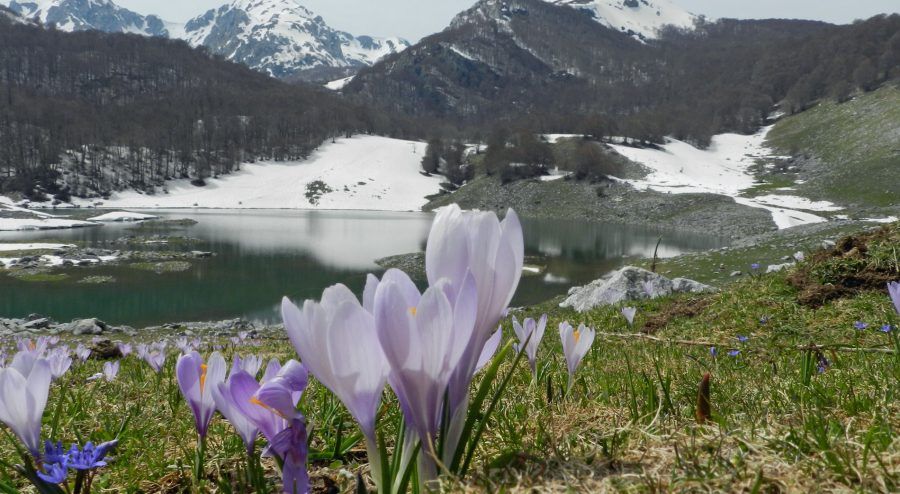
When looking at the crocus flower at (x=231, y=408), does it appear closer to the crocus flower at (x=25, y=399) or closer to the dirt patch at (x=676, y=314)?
the crocus flower at (x=25, y=399)

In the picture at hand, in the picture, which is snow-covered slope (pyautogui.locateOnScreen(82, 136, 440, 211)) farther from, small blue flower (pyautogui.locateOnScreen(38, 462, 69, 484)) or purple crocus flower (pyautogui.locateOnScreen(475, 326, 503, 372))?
small blue flower (pyautogui.locateOnScreen(38, 462, 69, 484))

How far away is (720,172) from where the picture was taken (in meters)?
96.6

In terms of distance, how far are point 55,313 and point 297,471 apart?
29.1 metres

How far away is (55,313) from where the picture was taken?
24281 millimetres

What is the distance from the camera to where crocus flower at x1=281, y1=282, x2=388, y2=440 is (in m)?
0.80

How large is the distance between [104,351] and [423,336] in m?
6.71

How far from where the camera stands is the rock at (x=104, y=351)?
20.1 feet

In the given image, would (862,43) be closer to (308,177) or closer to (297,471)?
(308,177)

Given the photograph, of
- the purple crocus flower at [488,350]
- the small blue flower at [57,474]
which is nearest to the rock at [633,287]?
the purple crocus flower at [488,350]

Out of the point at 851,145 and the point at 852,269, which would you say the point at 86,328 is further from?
the point at 851,145

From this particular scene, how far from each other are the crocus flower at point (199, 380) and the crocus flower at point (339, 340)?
37cm

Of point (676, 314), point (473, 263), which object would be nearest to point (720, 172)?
point (676, 314)

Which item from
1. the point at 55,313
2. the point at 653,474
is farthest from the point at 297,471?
the point at 55,313

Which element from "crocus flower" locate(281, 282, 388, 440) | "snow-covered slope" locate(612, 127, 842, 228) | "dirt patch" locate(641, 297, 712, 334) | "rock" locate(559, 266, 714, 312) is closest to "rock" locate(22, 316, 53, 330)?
"rock" locate(559, 266, 714, 312)
